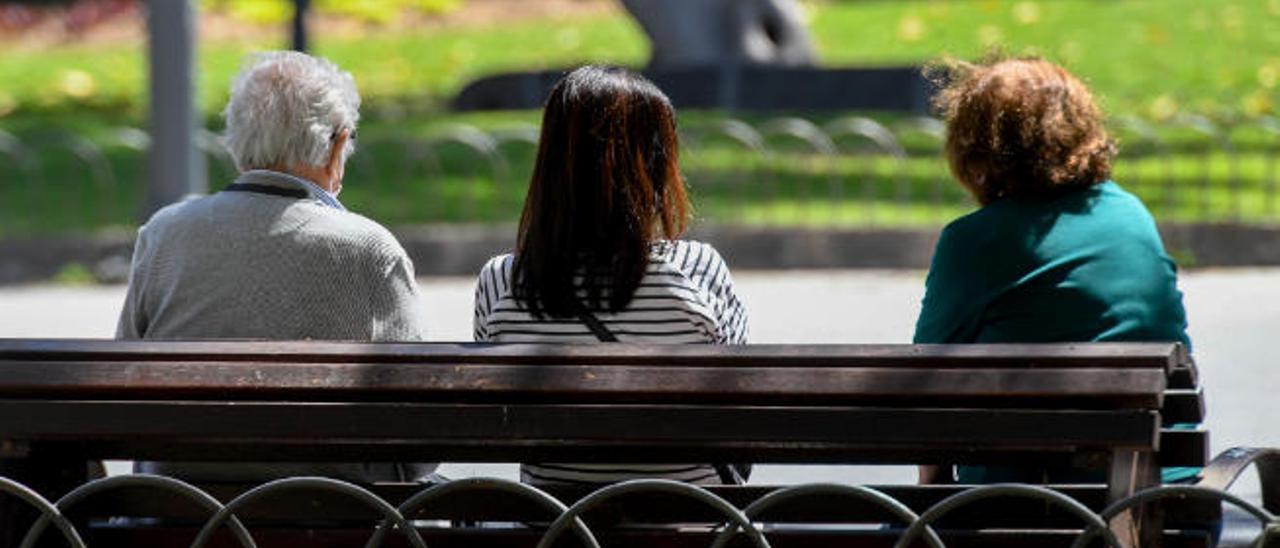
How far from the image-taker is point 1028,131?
5102 millimetres

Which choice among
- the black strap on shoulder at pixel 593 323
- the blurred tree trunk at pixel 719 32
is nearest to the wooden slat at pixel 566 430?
the black strap on shoulder at pixel 593 323

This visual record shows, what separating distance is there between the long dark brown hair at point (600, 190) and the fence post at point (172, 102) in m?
7.26

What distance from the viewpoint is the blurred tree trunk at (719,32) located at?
61.7 ft

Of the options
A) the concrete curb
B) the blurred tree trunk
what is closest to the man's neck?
Result: the concrete curb

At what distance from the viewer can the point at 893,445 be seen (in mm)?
4223

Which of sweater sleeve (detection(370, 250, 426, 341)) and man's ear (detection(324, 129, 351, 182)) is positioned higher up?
man's ear (detection(324, 129, 351, 182))

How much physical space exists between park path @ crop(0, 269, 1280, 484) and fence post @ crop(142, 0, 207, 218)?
70 cm

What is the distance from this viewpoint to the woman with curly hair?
196 inches

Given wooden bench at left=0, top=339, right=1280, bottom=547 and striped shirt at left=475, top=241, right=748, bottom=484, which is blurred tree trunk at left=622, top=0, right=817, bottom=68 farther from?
wooden bench at left=0, top=339, right=1280, bottom=547

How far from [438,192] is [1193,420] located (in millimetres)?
10683

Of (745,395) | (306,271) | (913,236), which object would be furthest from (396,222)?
(745,395)

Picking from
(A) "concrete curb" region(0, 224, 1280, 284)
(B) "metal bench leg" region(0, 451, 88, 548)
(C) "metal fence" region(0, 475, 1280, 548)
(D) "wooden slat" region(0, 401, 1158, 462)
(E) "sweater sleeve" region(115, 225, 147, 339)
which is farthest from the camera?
(A) "concrete curb" region(0, 224, 1280, 284)

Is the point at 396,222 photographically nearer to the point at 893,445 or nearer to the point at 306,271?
the point at 306,271

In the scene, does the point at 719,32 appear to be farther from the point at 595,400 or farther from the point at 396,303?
the point at 595,400
